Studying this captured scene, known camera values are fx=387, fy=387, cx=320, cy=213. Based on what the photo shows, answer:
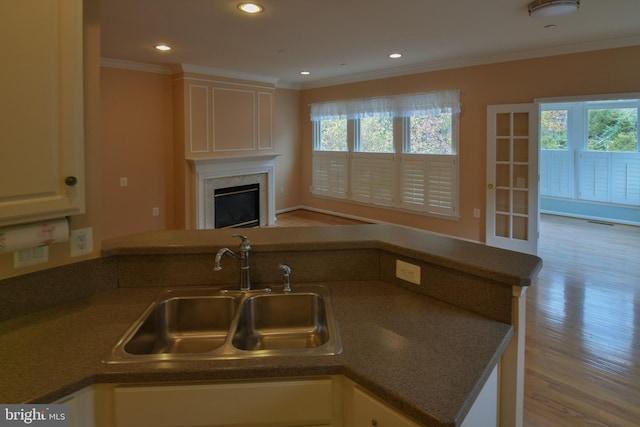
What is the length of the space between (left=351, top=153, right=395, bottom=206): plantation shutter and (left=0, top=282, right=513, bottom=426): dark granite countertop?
16.9ft

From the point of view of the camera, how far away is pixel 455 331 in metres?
1.32

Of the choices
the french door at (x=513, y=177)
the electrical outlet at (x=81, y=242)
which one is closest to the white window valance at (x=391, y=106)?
the french door at (x=513, y=177)

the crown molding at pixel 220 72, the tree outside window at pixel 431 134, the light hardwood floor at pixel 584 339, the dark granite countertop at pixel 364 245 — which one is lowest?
the light hardwood floor at pixel 584 339

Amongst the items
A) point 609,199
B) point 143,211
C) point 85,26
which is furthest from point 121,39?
point 609,199

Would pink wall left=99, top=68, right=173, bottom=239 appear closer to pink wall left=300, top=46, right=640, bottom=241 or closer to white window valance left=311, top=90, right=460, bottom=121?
white window valance left=311, top=90, right=460, bottom=121

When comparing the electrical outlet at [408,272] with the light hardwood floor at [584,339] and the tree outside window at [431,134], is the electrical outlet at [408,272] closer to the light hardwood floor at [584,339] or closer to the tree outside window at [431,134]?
the light hardwood floor at [584,339]

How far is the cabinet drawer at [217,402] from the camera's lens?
1122 millimetres

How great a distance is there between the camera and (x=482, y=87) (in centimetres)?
525

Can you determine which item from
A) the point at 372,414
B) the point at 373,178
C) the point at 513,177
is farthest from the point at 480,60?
the point at 372,414

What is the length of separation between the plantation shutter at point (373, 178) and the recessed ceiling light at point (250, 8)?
3788 mm

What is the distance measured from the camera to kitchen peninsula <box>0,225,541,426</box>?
3.45ft

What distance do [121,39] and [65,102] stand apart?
138 inches

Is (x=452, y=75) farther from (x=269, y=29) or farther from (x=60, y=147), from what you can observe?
(x=60, y=147)

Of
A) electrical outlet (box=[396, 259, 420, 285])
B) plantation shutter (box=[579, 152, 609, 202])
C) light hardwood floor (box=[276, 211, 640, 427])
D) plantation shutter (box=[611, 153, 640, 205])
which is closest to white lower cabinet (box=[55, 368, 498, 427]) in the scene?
electrical outlet (box=[396, 259, 420, 285])
